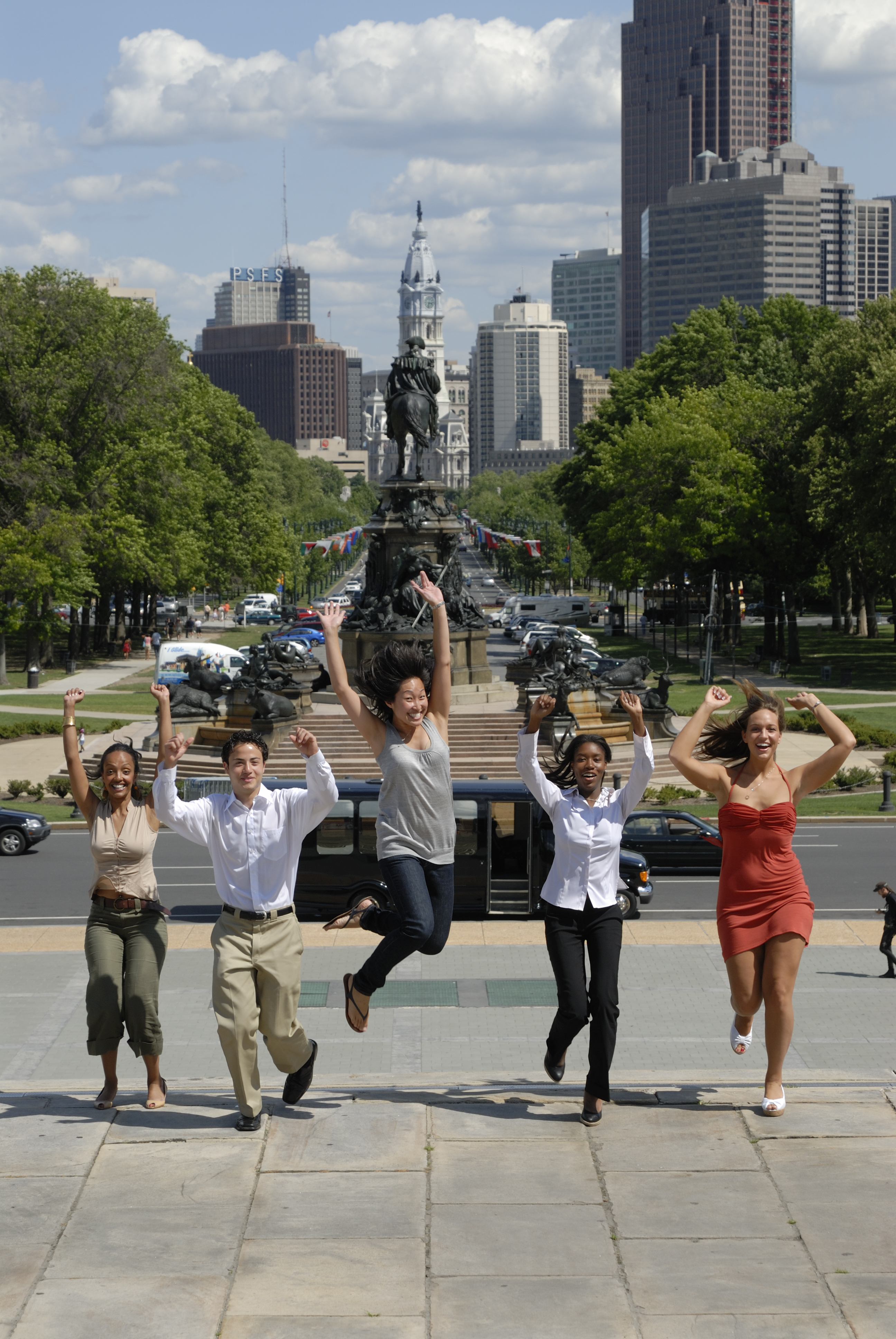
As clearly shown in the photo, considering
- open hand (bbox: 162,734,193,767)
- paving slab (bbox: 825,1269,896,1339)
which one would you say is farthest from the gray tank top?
paving slab (bbox: 825,1269,896,1339)

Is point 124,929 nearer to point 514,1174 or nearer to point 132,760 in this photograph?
point 132,760

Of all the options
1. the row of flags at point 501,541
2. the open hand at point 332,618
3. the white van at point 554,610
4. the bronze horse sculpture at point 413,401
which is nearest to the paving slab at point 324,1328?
the open hand at point 332,618

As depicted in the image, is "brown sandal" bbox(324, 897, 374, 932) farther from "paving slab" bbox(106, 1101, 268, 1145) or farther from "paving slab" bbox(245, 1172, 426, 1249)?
"paving slab" bbox(245, 1172, 426, 1249)

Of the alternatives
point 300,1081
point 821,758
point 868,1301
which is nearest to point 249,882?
point 300,1081

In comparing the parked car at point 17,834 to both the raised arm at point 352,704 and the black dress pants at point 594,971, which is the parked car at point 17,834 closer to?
the raised arm at point 352,704

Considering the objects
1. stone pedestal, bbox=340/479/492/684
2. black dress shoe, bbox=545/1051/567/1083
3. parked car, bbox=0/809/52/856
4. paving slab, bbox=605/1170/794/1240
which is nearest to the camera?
paving slab, bbox=605/1170/794/1240

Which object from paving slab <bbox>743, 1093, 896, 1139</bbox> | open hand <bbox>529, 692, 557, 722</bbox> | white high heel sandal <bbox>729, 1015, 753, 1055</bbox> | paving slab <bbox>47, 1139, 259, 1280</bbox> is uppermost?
open hand <bbox>529, 692, 557, 722</bbox>

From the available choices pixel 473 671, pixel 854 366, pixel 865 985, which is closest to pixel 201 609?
pixel 854 366

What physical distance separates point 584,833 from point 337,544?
81.7 meters

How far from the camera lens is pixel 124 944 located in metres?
8.57

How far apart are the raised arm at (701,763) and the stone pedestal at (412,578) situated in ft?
104

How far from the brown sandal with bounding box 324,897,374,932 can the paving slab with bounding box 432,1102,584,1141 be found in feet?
2.48

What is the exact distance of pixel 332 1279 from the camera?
648 centimetres

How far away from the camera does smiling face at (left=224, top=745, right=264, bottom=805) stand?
7984mm
